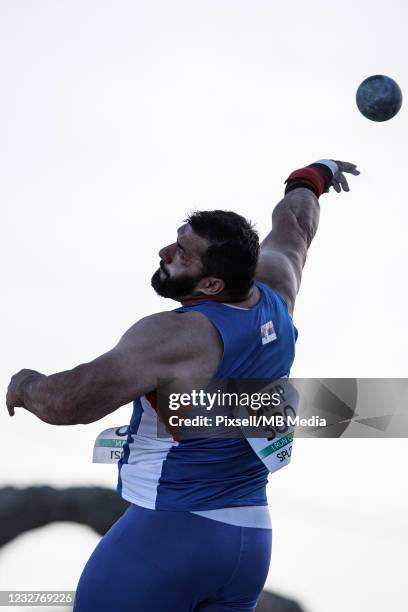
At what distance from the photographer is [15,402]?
10.3 ft

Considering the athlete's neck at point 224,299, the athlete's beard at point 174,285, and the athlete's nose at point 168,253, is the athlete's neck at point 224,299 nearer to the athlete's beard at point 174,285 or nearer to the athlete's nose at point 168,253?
the athlete's beard at point 174,285

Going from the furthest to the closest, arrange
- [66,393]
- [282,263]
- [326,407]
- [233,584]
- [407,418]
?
[407,418] → [326,407] → [282,263] → [233,584] → [66,393]

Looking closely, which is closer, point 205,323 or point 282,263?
point 205,323

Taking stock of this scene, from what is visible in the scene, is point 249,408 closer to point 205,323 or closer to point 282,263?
point 205,323

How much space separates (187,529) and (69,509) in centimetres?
703

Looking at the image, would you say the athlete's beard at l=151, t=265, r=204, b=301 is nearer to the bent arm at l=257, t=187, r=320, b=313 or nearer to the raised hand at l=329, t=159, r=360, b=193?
the bent arm at l=257, t=187, r=320, b=313

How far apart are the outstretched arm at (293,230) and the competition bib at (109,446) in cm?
90

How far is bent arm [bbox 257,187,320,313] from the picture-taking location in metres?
3.78

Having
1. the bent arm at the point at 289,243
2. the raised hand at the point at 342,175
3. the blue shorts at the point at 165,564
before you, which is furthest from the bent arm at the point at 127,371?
the raised hand at the point at 342,175

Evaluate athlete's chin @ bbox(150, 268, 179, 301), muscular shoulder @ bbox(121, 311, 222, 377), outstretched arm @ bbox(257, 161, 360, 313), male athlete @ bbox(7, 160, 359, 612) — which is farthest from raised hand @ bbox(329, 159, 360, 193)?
muscular shoulder @ bbox(121, 311, 222, 377)

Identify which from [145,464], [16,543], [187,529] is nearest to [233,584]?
[187,529]

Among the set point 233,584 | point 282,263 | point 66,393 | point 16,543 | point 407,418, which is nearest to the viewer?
point 66,393

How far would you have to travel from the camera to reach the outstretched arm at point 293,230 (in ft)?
12.5

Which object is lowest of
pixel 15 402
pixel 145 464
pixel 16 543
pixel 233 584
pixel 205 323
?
pixel 16 543
